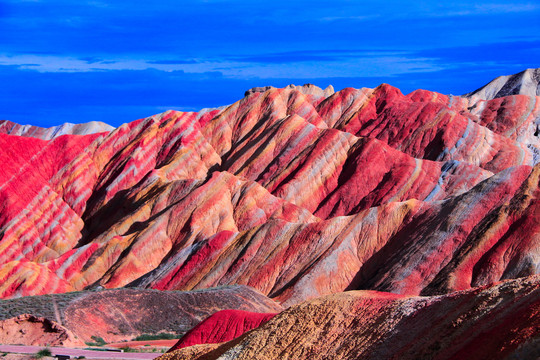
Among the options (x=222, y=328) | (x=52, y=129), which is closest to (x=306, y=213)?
(x=222, y=328)

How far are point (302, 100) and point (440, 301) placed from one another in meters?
100

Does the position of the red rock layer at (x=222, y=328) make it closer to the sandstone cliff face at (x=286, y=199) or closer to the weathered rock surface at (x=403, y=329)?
the weathered rock surface at (x=403, y=329)

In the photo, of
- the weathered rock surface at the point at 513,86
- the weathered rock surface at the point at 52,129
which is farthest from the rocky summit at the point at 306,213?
the weathered rock surface at the point at 52,129

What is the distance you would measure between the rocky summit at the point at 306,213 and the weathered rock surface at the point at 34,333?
9.29 m

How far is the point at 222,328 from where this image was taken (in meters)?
31.6

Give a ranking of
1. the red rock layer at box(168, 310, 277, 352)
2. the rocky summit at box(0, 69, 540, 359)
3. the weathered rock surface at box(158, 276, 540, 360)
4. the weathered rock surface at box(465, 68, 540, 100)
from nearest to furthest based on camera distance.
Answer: the weathered rock surface at box(158, 276, 540, 360), the rocky summit at box(0, 69, 540, 359), the red rock layer at box(168, 310, 277, 352), the weathered rock surface at box(465, 68, 540, 100)

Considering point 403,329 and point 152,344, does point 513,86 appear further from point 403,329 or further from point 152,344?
point 403,329

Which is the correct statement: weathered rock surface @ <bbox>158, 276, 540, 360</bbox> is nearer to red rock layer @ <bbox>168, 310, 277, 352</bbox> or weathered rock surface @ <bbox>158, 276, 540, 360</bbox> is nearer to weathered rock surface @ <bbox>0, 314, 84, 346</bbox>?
red rock layer @ <bbox>168, 310, 277, 352</bbox>

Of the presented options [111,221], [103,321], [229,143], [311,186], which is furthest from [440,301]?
[229,143]

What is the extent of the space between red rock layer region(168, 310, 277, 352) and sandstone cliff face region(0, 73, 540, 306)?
28.8 m

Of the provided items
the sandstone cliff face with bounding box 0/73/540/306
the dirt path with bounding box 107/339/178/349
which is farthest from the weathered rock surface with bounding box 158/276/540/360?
the sandstone cliff face with bounding box 0/73/540/306

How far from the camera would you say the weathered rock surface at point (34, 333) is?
3750 cm

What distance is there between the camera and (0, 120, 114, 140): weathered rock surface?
162125mm

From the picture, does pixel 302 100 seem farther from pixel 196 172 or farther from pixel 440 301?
pixel 440 301
